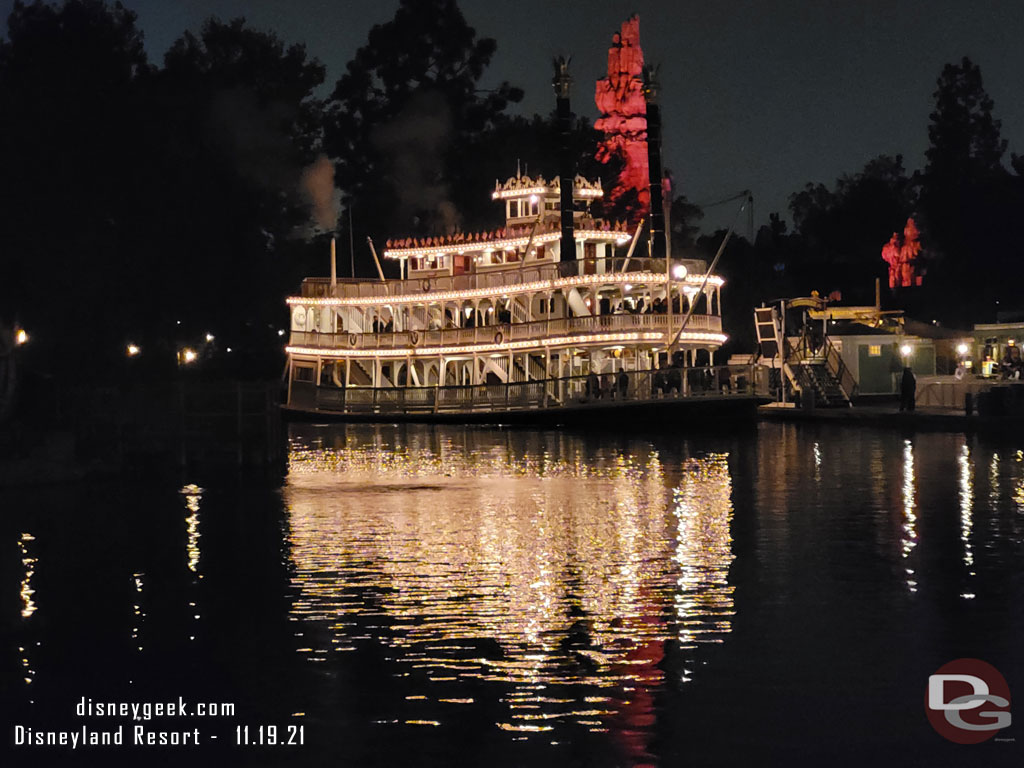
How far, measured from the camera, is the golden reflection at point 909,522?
15823mm

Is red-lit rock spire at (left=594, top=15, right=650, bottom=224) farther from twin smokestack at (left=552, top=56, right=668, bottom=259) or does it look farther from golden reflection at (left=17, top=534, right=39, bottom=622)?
golden reflection at (left=17, top=534, right=39, bottom=622)

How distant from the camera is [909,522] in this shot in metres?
20.9

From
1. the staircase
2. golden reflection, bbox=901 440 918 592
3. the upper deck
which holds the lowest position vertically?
golden reflection, bbox=901 440 918 592

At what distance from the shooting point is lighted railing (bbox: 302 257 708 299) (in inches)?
2232

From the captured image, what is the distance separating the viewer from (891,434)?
42.6 m

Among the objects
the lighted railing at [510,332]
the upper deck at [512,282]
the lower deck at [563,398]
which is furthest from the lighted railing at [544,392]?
the upper deck at [512,282]

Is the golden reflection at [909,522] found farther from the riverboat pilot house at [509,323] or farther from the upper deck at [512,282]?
the upper deck at [512,282]

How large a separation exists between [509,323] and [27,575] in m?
44.8

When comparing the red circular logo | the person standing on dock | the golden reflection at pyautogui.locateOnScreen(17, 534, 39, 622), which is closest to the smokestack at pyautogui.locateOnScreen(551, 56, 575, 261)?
the person standing on dock

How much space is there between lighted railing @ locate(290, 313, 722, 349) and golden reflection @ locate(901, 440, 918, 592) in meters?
23.0

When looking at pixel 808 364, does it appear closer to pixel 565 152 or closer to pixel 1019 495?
pixel 565 152

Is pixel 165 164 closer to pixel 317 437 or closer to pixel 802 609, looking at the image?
pixel 317 437

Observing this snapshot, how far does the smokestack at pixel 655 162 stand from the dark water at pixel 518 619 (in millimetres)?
36923

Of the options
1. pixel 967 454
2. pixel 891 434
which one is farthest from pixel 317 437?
pixel 967 454
